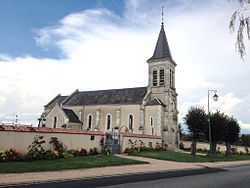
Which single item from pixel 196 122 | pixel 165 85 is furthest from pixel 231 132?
pixel 165 85

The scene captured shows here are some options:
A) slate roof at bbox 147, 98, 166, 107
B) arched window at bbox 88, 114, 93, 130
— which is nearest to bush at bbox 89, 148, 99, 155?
slate roof at bbox 147, 98, 166, 107

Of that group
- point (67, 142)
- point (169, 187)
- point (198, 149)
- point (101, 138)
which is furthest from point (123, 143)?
point (198, 149)

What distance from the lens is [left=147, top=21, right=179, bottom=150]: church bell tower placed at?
44719mm

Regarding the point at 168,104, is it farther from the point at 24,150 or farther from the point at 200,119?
the point at 24,150

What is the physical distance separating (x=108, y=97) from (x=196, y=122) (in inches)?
838

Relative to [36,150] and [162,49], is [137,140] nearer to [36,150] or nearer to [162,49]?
[36,150]

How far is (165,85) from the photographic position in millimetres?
46750

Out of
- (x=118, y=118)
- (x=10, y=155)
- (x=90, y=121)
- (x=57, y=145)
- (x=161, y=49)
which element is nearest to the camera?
(x=10, y=155)

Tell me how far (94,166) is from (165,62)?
3276 cm

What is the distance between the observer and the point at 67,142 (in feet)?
73.8

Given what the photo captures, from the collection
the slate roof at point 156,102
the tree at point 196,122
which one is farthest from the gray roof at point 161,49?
the tree at point 196,122

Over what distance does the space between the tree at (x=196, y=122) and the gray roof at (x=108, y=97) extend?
492 inches

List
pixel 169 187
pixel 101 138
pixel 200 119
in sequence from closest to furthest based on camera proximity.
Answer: pixel 169 187, pixel 101 138, pixel 200 119

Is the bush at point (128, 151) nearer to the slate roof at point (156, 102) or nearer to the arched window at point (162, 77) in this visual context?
the slate roof at point (156, 102)
